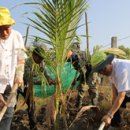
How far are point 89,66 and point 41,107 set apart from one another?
5.30ft

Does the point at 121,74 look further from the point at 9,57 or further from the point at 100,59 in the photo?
the point at 9,57

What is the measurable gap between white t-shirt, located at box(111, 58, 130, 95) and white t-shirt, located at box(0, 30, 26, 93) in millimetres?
1019

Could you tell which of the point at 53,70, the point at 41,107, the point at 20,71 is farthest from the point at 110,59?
the point at 41,107

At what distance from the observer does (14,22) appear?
157 inches

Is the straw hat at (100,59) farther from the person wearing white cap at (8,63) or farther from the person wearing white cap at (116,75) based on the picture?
the person wearing white cap at (8,63)

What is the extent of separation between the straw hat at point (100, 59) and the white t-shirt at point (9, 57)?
0.83 metres

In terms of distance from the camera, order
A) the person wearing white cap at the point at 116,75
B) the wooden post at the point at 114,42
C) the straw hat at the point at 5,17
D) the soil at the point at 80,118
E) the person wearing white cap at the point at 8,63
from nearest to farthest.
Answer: the straw hat at the point at 5,17 → the person wearing white cap at the point at 8,63 → the person wearing white cap at the point at 116,75 → the soil at the point at 80,118 → the wooden post at the point at 114,42

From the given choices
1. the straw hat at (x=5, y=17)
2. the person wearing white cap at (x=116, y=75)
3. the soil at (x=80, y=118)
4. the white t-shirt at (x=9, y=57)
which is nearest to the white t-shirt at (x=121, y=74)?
the person wearing white cap at (x=116, y=75)

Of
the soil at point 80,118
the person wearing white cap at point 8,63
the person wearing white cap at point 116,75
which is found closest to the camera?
the person wearing white cap at point 8,63

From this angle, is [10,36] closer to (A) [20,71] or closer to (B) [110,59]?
(A) [20,71]

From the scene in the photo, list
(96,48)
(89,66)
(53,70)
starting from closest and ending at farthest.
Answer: (53,70), (96,48), (89,66)

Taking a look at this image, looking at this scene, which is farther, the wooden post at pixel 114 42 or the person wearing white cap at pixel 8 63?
the wooden post at pixel 114 42

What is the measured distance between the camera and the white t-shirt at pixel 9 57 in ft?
Result: 13.4

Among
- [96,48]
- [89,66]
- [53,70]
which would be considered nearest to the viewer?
[53,70]
